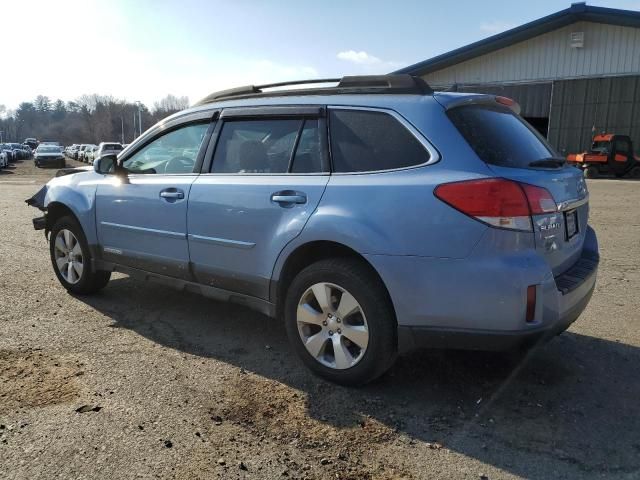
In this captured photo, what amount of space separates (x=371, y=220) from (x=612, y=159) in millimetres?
27538

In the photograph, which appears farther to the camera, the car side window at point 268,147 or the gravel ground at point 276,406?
the car side window at point 268,147

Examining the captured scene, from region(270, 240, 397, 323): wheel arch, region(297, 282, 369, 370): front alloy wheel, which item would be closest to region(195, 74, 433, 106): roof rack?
region(270, 240, 397, 323): wheel arch


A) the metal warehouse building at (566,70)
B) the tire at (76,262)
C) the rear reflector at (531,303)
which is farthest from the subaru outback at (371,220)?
the metal warehouse building at (566,70)

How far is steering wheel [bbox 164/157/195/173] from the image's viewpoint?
450 centimetres

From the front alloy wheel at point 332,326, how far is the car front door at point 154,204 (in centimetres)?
126

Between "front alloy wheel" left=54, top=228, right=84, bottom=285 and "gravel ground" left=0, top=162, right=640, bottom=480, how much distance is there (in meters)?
0.57

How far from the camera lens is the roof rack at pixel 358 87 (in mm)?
3529

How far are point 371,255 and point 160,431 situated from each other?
1.54 meters

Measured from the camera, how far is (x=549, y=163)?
350 centimetres

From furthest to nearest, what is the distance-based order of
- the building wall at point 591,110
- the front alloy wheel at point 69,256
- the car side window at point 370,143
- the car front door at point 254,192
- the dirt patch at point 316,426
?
the building wall at point 591,110 → the front alloy wheel at point 69,256 → the car front door at point 254,192 → the car side window at point 370,143 → the dirt patch at point 316,426

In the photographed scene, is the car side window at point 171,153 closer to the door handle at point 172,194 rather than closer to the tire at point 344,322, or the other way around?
the door handle at point 172,194

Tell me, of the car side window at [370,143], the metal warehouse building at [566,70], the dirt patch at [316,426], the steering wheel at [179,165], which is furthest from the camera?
the metal warehouse building at [566,70]

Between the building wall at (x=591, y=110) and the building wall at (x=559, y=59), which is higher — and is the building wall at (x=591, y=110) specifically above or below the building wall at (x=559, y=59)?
below

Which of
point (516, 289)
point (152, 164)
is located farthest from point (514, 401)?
point (152, 164)
